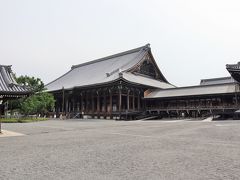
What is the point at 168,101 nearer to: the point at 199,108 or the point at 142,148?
the point at 199,108

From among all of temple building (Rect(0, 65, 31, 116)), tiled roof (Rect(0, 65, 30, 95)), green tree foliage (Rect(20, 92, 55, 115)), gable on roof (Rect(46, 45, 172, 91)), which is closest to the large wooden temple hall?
gable on roof (Rect(46, 45, 172, 91))

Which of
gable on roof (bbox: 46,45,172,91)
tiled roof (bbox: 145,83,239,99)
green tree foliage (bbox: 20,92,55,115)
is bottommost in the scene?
green tree foliage (bbox: 20,92,55,115)

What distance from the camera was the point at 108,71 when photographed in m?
55.8

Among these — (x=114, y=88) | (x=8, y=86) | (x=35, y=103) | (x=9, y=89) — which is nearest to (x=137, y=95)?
(x=114, y=88)

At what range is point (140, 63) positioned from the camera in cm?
5481

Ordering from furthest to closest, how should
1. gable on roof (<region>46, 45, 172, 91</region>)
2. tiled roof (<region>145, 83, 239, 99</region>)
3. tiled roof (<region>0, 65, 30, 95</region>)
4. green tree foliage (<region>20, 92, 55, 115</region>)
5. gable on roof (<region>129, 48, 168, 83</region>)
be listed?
gable on roof (<region>129, 48, 168, 83</region>)
gable on roof (<region>46, 45, 172, 91</region>)
green tree foliage (<region>20, 92, 55, 115</region>)
tiled roof (<region>145, 83, 239, 99</region>)
tiled roof (<region>0, 65, 30, 95</region>)

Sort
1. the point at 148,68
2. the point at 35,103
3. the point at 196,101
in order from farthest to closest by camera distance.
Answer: the point at 148,68 < the point at 196,101 < the point at 35,103

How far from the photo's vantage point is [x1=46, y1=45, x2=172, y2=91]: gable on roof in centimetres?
5109

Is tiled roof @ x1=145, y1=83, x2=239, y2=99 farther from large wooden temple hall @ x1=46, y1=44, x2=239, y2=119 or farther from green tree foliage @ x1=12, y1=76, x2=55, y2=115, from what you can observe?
green tree foliage @ x1=12, y1=76, x2=55, y2=115

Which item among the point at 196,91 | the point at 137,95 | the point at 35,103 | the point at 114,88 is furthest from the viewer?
the point at 137,95

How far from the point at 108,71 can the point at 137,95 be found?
8.99m

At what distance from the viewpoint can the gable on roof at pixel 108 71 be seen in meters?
51.1

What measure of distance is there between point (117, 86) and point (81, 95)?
10.7 m

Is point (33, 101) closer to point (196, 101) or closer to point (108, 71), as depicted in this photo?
point (108, 71)
